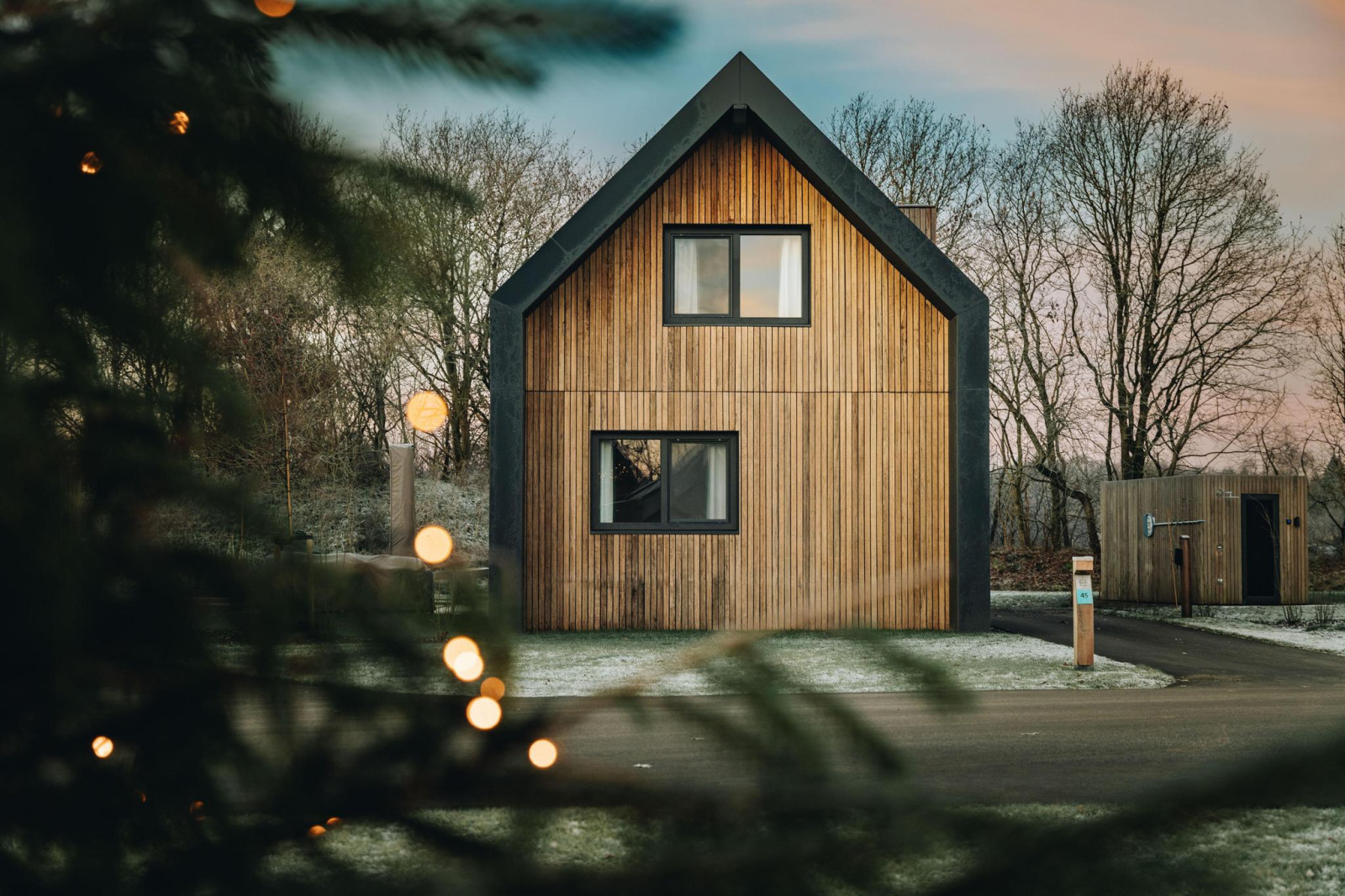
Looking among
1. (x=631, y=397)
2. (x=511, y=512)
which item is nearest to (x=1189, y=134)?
(x=631, y=397)

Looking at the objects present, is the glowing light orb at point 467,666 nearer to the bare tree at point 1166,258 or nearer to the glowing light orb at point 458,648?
the glowing light orb at point 458,648

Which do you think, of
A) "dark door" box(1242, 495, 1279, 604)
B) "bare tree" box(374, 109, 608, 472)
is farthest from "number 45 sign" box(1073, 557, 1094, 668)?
"dark door" box(1242, 495, 1279, 604)

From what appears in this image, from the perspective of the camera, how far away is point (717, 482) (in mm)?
11609

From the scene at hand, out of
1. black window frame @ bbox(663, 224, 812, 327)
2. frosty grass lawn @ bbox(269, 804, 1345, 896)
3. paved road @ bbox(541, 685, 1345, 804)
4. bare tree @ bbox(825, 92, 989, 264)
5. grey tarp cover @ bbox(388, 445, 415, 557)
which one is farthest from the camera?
bare tree @ bbox(825, 92, 989, 264)

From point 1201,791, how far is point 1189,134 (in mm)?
24554

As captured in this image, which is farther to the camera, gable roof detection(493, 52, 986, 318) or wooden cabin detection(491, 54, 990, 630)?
wooden cabin detection(491, 54, 990, 630)

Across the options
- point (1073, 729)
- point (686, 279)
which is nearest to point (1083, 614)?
point (1073, 729)

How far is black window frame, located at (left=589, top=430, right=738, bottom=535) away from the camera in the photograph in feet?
37.4

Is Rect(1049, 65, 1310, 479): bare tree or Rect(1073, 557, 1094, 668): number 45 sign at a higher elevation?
Rect(1049, 65, 1310, 479): bare tree

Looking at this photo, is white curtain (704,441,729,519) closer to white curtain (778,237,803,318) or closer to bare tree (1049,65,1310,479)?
white curtain (778,237,803,318)

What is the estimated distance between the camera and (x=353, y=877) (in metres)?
0.63

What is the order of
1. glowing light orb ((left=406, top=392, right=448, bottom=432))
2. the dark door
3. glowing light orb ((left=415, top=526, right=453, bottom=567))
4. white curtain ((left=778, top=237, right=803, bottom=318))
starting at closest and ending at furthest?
glowing light orb ((left=415, top=526, right=453, bottom=567)) < glowing light orb ((left=406, top=392, right=448, bottom=432)) < white curtain ((left=778, top=237, right=803, bottom=318)) < the dark door

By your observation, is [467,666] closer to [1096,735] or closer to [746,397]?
[1096,735]

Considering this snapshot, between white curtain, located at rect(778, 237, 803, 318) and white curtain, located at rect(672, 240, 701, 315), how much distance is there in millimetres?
959
